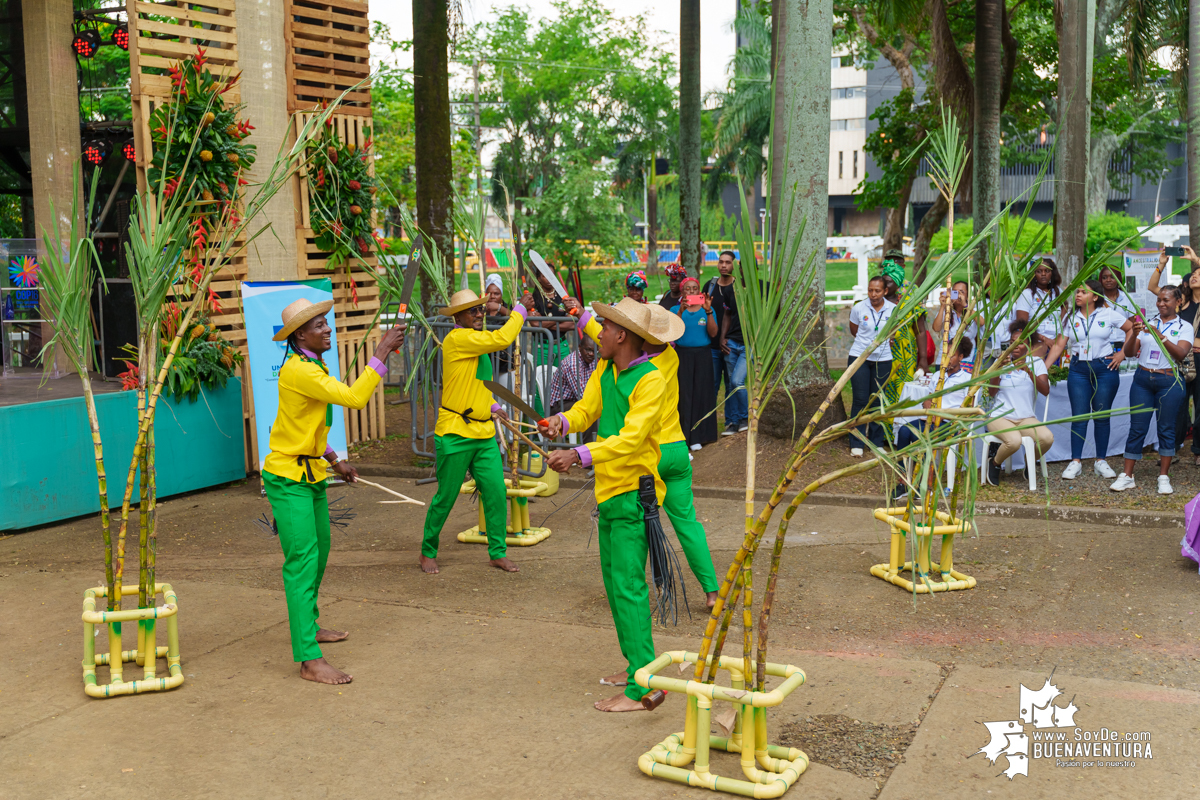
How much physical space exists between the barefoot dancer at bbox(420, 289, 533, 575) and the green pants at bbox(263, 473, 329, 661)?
1.74 metres

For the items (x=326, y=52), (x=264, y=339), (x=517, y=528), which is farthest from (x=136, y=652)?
(x=326, y=52)

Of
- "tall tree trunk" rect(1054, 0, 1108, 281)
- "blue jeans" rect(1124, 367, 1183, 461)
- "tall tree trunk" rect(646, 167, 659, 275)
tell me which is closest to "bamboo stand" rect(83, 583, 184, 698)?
"blue jeans" rect(1124, 367, 1183, 461)

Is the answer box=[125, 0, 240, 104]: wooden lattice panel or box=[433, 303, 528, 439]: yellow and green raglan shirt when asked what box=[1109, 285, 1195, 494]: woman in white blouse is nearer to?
box=[433, 303, 528, 439]: yellow and green raglan shirt

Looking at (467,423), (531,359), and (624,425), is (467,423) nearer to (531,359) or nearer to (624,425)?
(624,425)

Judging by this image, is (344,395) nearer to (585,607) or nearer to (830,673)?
(585,607)

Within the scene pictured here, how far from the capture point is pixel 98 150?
13.3 m

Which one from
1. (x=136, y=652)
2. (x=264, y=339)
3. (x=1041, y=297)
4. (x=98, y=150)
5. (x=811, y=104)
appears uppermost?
(x=98, y=150)

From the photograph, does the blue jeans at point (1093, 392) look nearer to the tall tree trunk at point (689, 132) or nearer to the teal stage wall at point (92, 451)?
the tall tree trunk at point (689, 132)

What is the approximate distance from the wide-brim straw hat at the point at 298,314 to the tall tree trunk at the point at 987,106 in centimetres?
1071

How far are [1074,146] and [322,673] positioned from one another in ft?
35.8

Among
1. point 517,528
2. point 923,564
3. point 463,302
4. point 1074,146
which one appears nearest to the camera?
point 923,564

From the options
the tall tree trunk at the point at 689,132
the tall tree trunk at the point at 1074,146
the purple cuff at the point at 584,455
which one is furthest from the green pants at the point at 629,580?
the tall tree trunk at the point at 689,132

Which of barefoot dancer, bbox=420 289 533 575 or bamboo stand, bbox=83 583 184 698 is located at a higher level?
barefoot dancer, bbox=420 289 533 575

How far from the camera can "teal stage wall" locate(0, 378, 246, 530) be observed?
8516 millimetres
